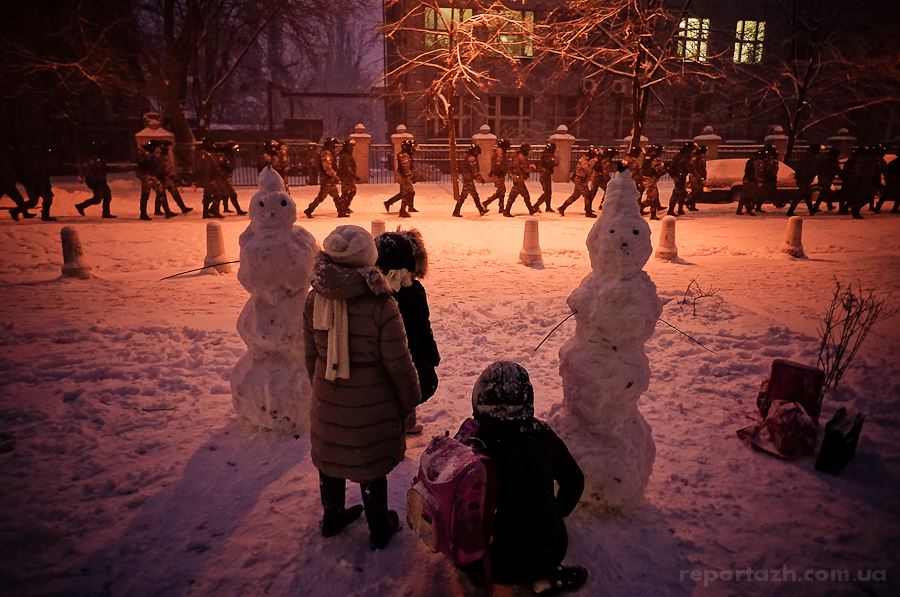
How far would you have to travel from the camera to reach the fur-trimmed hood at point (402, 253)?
12.3ft

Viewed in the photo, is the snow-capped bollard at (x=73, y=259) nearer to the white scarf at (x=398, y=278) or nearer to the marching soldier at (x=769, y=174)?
the white scarf at (x=398, y=278)

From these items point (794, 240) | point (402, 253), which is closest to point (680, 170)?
point (794, 240)

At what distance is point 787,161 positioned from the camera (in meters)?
21.3

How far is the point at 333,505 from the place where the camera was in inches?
129

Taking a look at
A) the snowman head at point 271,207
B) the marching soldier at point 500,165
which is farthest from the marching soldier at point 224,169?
the snowman head at point 271,207

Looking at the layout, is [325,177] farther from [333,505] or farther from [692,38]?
[333,505]

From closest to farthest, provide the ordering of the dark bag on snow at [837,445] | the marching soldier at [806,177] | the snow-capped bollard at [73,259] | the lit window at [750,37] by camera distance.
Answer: the dark bag on snow at [837,445]
the snow-capped bollard at [73,259]
the marching soldier at [806,177]
the lit window at [750,37]

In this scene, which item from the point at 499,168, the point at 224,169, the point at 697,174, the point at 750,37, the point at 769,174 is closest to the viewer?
the point at 224,169

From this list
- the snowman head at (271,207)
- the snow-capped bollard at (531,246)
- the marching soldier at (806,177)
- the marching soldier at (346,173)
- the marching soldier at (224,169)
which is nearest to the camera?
the snowman head at (271,207)

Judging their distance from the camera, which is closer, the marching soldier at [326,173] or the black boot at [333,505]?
the black boot at [333,505]

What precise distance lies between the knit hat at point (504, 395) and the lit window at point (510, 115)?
27948 mm

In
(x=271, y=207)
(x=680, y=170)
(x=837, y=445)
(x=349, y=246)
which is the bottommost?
(x=837, y=445)

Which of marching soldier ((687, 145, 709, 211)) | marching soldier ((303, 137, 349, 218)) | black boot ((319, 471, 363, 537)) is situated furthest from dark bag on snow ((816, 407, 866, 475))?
marching soldier ((687, 145, 709, 211))

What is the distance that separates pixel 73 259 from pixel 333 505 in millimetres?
7910
